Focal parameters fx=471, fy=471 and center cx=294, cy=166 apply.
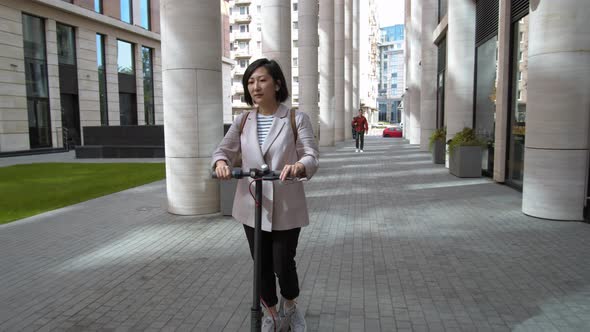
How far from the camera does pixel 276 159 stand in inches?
130

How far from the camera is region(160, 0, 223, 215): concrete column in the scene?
8.33 meters

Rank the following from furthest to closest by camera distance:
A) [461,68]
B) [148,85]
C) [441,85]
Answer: [148,85] < [441,85] < [461,68]

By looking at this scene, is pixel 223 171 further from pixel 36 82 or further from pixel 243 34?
pixel 243 34

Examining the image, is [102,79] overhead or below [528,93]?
overhead

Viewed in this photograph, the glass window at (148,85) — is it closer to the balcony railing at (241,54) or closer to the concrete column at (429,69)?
the concrete column at (429,69)

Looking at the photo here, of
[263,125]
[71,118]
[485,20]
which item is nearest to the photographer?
[263,125]

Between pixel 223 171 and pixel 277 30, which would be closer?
pixel 223 171

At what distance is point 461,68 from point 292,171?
14072mm

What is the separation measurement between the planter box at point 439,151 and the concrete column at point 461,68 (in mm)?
1956

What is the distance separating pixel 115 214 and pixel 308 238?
4085mm

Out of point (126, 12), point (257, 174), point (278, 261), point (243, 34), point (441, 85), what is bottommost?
point (278, 261)

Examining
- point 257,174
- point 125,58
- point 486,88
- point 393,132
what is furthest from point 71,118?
point 393,132

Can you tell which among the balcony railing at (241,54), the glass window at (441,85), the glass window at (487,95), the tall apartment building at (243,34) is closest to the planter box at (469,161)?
the glass window at (487,95)

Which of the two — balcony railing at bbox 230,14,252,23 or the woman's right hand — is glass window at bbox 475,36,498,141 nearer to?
the woman's right hand
